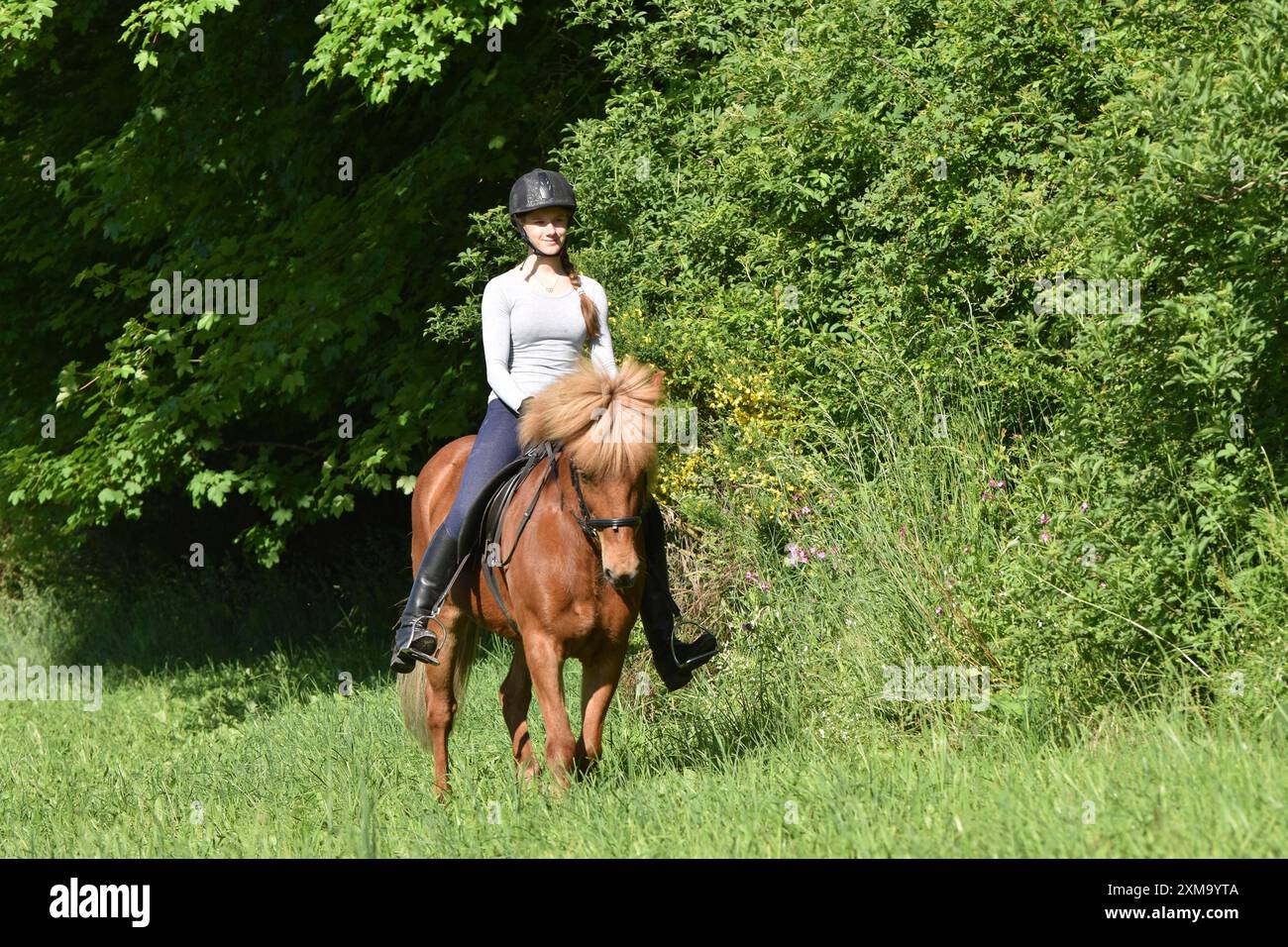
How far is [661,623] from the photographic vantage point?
6.99 meters

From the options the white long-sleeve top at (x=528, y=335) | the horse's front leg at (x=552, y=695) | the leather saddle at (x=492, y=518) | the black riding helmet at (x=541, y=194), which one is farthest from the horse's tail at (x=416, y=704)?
the black riding helmet at (x=541, y=194)

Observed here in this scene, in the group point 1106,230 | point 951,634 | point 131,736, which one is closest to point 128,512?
point 131,736

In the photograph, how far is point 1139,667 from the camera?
6535 millimetres

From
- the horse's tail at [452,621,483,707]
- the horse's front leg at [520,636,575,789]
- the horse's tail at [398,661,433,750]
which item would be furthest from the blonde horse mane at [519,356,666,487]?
the horse's tail at [398,661,433,750]

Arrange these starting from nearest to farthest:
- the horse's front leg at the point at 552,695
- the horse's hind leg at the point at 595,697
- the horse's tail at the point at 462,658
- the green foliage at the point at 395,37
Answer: the horse's front leg at the point at 552,695 < the horse's hind leg at the point at 595,697 < the horse's tail at the point at 462,658 < the green foliage at the point at 395,37

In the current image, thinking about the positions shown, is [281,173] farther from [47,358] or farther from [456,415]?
[47,358]

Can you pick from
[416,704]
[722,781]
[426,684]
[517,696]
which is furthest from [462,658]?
[722,781]

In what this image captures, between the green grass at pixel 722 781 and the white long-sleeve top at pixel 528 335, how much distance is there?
75.0 inches

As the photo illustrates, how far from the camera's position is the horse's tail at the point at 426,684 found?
813cm

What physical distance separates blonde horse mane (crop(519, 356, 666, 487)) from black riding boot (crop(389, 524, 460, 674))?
1079 mm

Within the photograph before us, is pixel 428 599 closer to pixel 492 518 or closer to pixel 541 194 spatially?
pixel 492 518

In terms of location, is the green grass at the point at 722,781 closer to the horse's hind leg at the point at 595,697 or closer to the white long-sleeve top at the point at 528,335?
the horse's hind leg at the point at 595,697

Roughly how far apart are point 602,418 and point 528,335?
104cm

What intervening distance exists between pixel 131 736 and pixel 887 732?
24.9 feet
